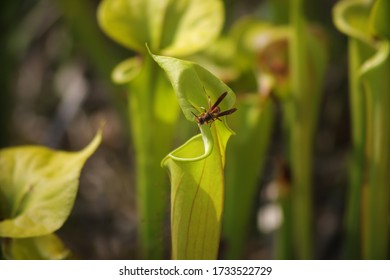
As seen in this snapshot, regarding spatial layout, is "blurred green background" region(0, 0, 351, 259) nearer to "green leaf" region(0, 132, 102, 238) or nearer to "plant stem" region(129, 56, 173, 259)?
"plant stem" region(129, 56, 173, 259)

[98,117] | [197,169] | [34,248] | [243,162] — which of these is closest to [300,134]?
[243,162]

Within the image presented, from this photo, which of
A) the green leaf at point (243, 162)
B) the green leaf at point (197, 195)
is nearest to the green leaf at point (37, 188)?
the green leaf at point (197, 195)

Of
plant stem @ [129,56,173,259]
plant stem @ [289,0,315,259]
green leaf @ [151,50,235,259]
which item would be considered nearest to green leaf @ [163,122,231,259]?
green leaf @ [151,50,235,259]

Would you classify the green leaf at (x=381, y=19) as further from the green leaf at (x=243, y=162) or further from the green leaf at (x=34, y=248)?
the green leaf at (x=34, y=248)

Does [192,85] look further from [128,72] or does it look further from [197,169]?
[128,72]
